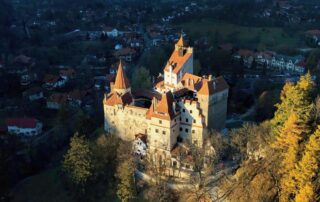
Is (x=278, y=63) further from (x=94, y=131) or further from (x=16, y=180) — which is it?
(x=16, y=180)

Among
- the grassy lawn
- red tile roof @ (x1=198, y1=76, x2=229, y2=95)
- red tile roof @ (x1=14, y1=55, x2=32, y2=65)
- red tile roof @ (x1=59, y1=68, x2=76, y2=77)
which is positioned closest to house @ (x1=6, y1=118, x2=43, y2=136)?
red tile roof @ (x1=59, y1=68, x2=76, y2=77)

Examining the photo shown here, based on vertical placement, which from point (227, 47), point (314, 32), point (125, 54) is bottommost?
point (125, 54)

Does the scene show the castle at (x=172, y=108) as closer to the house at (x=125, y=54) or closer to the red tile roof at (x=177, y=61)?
the red tile roof at (x=177, y=61)

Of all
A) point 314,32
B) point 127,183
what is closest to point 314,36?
point 314,32

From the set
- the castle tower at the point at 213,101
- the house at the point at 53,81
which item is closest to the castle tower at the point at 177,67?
the castle tower at the point at 213,101

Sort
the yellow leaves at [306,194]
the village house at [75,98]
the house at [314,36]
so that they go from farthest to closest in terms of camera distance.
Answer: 1. the house at [314,36]
2. the village house at [75,98]
3. the yellow leaves at [306,194]

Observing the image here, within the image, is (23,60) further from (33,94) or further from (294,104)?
(294,104)

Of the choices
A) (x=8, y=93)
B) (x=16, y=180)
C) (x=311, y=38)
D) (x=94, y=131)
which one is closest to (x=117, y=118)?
(x=94, y=131)

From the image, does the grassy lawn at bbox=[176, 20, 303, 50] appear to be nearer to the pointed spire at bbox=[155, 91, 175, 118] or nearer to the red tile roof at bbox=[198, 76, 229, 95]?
the red tile roof at bbox=[198, 76, 229, 95]
